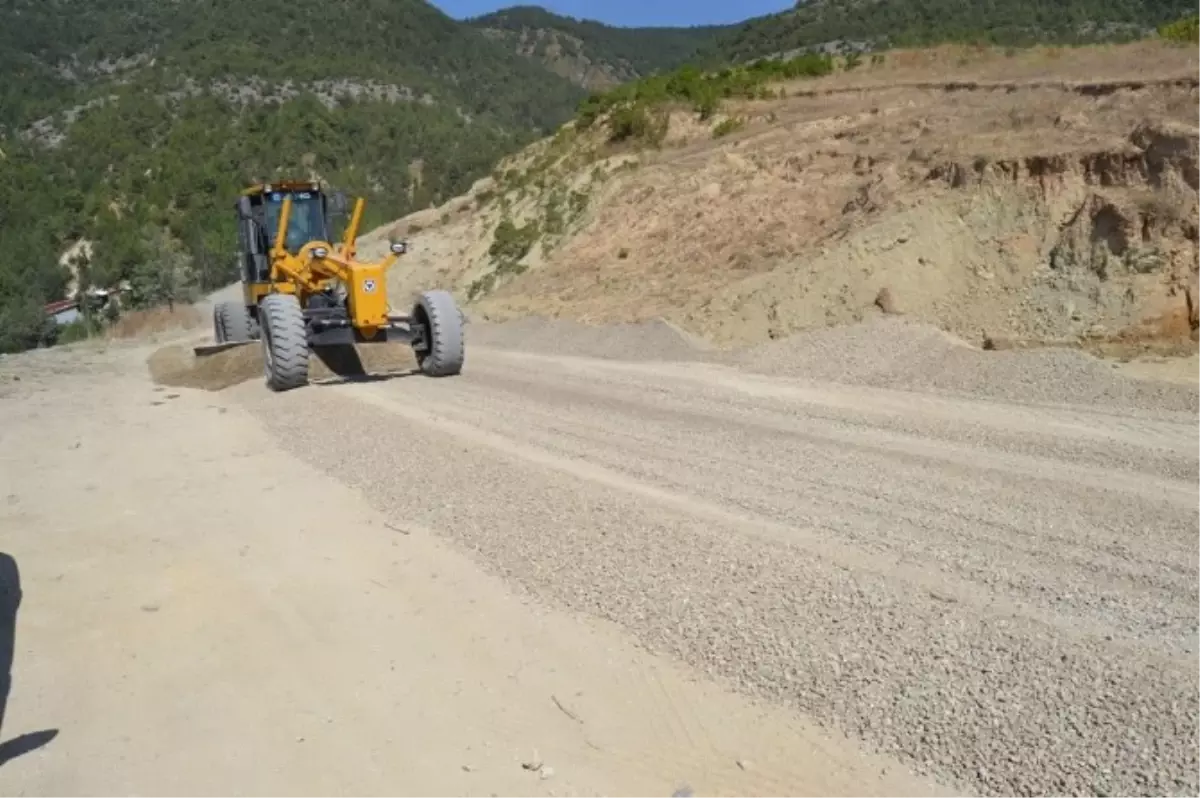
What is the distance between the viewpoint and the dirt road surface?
14.7 ft

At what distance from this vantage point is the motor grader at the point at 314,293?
14445 millimetres

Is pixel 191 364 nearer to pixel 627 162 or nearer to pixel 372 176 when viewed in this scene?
pixel 627 162

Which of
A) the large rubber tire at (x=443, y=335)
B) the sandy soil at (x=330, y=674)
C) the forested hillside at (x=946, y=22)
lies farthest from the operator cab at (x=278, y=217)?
the forested hillside at (x=946, y=22)

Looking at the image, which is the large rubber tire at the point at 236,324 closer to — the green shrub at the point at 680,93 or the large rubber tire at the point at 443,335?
the large rubber tire at the point at 443,335

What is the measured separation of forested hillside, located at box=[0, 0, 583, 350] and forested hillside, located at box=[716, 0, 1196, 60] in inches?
1084

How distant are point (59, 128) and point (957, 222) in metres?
110

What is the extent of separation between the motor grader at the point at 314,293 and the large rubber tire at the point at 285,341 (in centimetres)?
1

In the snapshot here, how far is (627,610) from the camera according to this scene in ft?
19.5

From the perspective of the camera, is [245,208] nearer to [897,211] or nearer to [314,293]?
[314,293]

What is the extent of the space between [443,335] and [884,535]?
30.7ft

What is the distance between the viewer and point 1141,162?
15039mm

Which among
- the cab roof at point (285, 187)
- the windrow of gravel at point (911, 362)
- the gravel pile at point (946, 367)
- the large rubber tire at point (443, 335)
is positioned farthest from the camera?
the cab roof at point (285, 187)

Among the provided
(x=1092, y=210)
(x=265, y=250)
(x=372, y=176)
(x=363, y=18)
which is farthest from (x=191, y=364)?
(x=363, y=18)

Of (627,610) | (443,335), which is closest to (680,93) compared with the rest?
(443,335)
